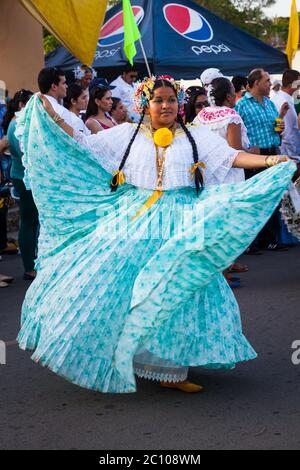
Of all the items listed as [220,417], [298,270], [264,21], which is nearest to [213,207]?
[220,417]

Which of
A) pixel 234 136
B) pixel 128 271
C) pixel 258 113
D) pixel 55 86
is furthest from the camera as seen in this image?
pixel 258 113

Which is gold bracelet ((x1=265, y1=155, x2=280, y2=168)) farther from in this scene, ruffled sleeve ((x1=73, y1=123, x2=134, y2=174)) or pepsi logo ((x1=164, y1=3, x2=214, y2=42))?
pepsi logo ((x1=164, y1=3, x2=214, y2=42))

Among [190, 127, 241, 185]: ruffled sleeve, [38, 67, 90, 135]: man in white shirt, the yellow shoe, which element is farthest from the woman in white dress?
the yellow shoe

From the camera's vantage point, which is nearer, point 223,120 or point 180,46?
point 223,120

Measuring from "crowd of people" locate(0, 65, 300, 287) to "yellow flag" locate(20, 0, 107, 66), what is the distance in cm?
100

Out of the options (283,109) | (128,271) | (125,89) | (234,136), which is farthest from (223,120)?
(125,89)

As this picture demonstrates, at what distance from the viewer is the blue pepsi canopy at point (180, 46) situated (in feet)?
47.3

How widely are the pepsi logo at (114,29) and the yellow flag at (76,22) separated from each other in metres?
1.63

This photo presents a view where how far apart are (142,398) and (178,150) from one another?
140cm

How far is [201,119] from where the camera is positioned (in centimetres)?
848

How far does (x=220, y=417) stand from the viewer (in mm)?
4613

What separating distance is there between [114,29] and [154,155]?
10.2m

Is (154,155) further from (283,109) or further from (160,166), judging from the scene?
(283,109)

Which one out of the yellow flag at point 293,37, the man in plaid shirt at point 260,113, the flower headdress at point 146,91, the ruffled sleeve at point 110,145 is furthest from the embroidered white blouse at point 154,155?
the yellow flag at point 293,37
